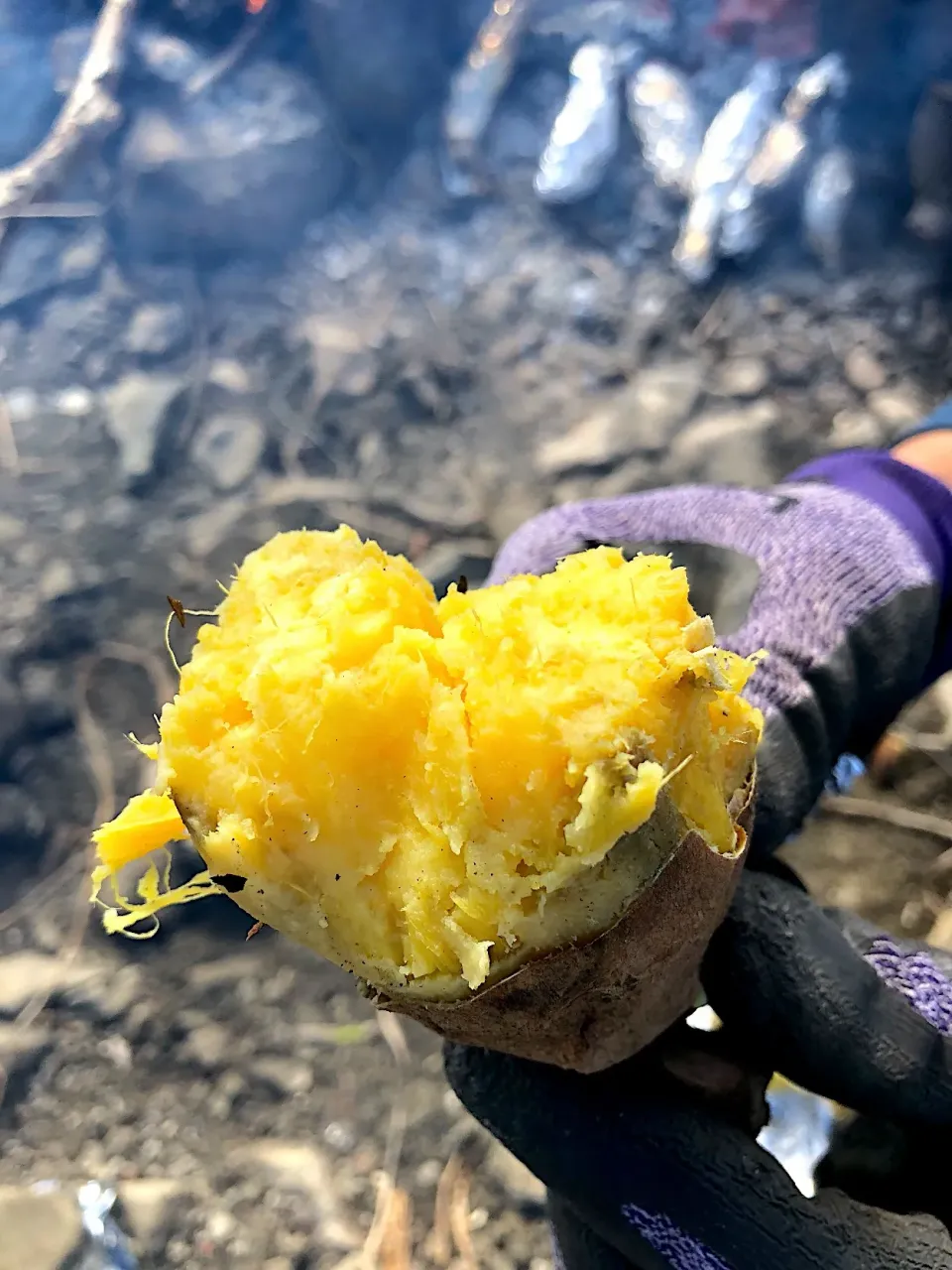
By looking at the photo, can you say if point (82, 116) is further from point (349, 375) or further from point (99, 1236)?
point (99, 1236)

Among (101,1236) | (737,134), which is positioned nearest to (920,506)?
(101,1236)

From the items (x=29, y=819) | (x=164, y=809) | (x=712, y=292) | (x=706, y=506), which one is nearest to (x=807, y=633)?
(x=706, y=506)

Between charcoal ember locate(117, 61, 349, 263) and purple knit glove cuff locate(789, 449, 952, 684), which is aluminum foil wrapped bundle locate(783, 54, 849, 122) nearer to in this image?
charcoal ember locate(117, 61, 349, 263)

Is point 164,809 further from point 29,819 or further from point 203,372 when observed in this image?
point 203,372

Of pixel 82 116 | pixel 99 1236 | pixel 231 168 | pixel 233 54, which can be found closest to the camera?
pixel 99 1236

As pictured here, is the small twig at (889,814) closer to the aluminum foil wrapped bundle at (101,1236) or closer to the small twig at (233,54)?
the aluminum foil wrapped bundle at (101,1236)
